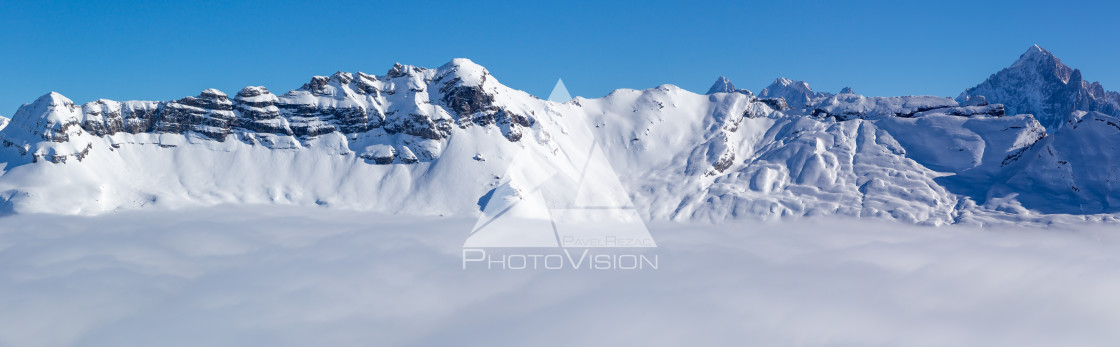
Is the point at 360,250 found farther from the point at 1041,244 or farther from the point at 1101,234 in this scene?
the point at 1101,234

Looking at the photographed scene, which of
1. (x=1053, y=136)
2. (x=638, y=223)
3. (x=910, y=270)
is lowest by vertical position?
(x=910, y=270)

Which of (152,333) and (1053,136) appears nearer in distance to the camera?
(152,333)

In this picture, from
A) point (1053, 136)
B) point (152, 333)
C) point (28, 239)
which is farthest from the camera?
point (1053, 136)

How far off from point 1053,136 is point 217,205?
249 m

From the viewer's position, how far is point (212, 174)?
193500 millimetres

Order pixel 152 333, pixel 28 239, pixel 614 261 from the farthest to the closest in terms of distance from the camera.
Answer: pixel 614 261 < pixel 28 239 < pixel 152 333

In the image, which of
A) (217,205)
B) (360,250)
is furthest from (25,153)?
(360,250)

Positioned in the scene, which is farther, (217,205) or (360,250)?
(217,205)

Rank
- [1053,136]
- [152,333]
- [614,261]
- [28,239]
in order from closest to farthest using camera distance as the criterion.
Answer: [152,333] → [28,239] → [614,261] → [1053,136]

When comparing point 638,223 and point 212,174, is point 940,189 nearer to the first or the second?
point 638,223

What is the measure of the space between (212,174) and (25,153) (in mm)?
48757

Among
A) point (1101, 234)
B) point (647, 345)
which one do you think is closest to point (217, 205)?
point (647, 345)

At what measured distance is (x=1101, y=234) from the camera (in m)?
164

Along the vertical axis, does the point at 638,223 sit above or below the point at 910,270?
above
